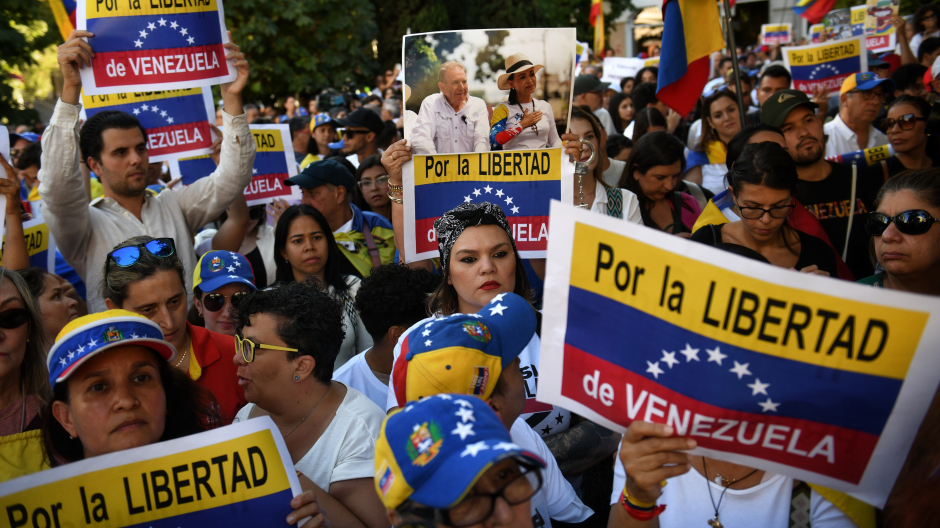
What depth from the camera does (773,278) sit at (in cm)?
162

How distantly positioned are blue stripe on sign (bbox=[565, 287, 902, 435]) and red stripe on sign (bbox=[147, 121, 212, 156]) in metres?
4.25

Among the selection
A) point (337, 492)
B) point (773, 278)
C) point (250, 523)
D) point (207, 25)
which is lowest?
point (337, 492)

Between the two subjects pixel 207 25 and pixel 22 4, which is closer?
pixel 207 25

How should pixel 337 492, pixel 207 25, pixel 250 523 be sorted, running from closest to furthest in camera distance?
pixel 250 523, pixel 337 492, pixel 207 25

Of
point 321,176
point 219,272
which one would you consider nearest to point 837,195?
point 321,176

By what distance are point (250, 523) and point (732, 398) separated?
4.66 ft

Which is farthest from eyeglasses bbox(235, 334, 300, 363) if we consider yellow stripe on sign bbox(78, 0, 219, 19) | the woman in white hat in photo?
yellow stripe on sign bbox(78, 0, 219, 19)

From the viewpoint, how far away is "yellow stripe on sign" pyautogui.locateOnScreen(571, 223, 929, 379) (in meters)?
→ 1.58

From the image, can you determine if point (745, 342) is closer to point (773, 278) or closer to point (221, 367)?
point (773, 278)

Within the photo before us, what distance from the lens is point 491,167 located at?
3.91 meters

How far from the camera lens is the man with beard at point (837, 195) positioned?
14.2 feet

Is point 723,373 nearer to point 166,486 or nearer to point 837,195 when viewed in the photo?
point 166,486

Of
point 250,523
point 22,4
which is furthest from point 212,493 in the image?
point 22,4

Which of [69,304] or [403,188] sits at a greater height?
[403,188]
